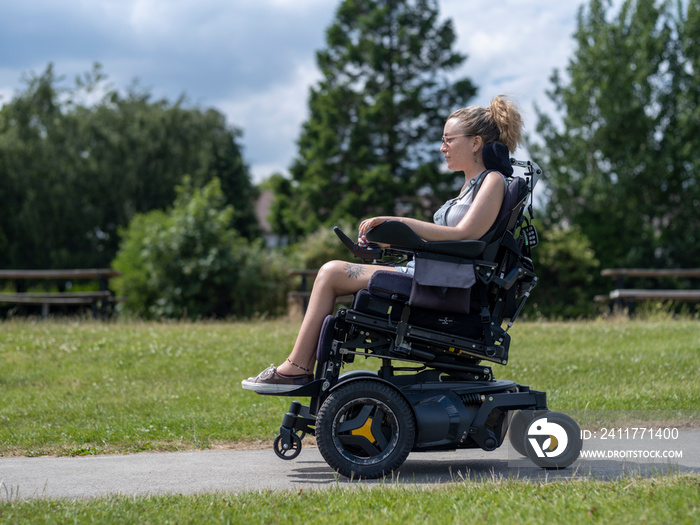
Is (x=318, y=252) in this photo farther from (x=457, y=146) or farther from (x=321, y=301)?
(x=321, y=301)

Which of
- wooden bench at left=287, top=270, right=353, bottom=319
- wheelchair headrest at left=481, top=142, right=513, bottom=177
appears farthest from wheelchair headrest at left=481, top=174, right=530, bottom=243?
wooden bench at left=287, top=270, right=353, bottom=319

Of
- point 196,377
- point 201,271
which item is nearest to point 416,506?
point 196,377

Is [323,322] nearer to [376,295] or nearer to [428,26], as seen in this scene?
[376,295]

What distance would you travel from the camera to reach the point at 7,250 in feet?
116

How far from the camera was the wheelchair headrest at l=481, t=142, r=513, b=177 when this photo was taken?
458 cm

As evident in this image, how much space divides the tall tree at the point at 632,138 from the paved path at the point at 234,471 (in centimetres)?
2210


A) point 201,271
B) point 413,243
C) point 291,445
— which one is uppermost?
point 413,243

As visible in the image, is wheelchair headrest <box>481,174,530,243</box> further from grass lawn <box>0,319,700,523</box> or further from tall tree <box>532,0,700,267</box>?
tall tree <box>532,0,700,267</box>

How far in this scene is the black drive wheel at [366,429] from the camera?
424cm

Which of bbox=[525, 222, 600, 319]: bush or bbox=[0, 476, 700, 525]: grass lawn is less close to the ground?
bbox=[525, 222, 600, 319]: bush

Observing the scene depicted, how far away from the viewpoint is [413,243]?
4.20 meters

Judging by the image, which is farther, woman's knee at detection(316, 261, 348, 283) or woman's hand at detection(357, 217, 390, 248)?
woman's knee at detection(316, 261, 348, 283)

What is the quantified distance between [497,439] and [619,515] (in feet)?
4.62

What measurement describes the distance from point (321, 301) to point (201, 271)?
14108mm
